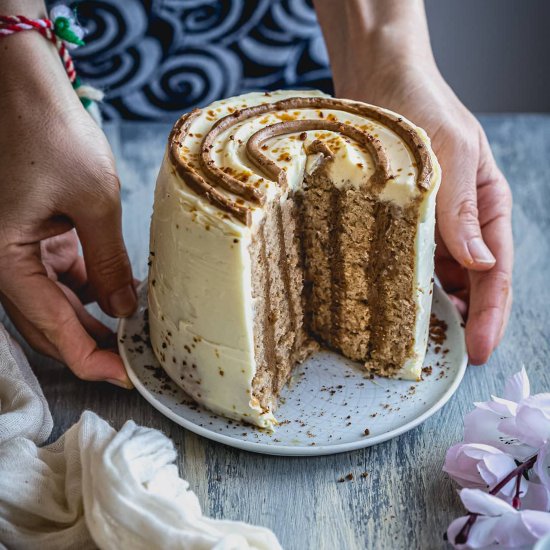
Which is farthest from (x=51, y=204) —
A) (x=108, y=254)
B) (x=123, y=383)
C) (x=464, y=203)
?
(x=464, y=203)

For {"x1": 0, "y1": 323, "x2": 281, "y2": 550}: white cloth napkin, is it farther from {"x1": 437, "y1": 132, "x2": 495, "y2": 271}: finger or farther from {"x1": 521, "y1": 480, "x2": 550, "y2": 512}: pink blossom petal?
{"x1": 437, "y1": 132, "x2": 495, "y2": 271}: finger

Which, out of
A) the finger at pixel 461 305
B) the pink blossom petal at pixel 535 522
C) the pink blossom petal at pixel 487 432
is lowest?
the finger at pixel 461 305

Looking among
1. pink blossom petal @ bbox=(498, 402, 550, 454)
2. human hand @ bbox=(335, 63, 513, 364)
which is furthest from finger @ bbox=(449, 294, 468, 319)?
pink blossom petal @ bbox=(498, 402, 550, 454)

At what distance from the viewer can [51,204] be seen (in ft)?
6.22

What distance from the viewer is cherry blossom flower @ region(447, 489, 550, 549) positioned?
151cm

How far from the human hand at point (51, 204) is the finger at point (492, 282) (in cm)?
82

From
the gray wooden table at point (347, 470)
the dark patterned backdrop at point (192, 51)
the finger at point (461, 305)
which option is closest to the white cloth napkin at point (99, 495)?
the gray wooden table at point (347, 470)

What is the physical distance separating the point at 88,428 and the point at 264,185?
0.59m

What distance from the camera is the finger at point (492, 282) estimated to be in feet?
6.71

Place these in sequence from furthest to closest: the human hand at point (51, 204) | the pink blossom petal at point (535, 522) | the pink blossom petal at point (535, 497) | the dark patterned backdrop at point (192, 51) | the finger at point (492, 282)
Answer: the dark patterned backdrop at point (192, 51)
the finger at point (492, 282)
the human hand at point (51, 204)
the pink blossom petal at point (535, 497)
the pink blossom petal at point (535, 522)

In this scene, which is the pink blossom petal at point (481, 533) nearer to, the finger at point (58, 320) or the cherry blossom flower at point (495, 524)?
the cherry blossom flower at point (495, 524)

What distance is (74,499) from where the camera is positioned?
1626 millimetres

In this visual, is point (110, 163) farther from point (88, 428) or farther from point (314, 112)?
point (88, 428)

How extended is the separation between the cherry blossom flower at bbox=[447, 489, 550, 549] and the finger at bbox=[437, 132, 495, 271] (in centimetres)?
69
